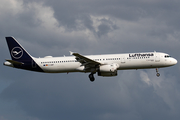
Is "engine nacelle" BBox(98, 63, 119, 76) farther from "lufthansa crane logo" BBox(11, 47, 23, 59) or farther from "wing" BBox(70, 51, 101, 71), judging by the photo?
"lufthansa crane logo" BBox(11, 47, 23, 59)

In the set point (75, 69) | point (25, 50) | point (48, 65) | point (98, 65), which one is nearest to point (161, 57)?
point (98, 65)

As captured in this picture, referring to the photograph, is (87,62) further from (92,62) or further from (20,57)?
(20,57)

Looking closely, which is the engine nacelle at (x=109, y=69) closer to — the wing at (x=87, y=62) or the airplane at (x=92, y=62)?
the airplane at (x=92, y=62)

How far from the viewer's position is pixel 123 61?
56.6 m

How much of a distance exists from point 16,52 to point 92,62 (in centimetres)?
1644

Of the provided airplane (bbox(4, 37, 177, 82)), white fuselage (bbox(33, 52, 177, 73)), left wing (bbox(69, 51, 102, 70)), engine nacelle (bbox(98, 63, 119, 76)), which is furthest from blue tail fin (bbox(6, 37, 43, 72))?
engine nacelle (bbox(98, 63, 119, 76))

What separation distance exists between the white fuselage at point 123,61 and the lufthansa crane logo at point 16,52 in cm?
549

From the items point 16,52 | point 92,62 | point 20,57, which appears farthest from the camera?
point 16,52

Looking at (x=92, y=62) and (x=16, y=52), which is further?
(x=16, y=52)

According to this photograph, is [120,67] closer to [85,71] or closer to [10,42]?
[85,71]

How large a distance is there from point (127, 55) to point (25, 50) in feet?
68.5

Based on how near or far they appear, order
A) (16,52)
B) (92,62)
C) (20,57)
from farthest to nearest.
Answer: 1. (16,52)
2. (20,57)
3. (92,62)

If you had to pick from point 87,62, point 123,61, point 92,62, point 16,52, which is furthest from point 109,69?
point 16,52

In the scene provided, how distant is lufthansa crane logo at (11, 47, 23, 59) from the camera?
60.9 meters
